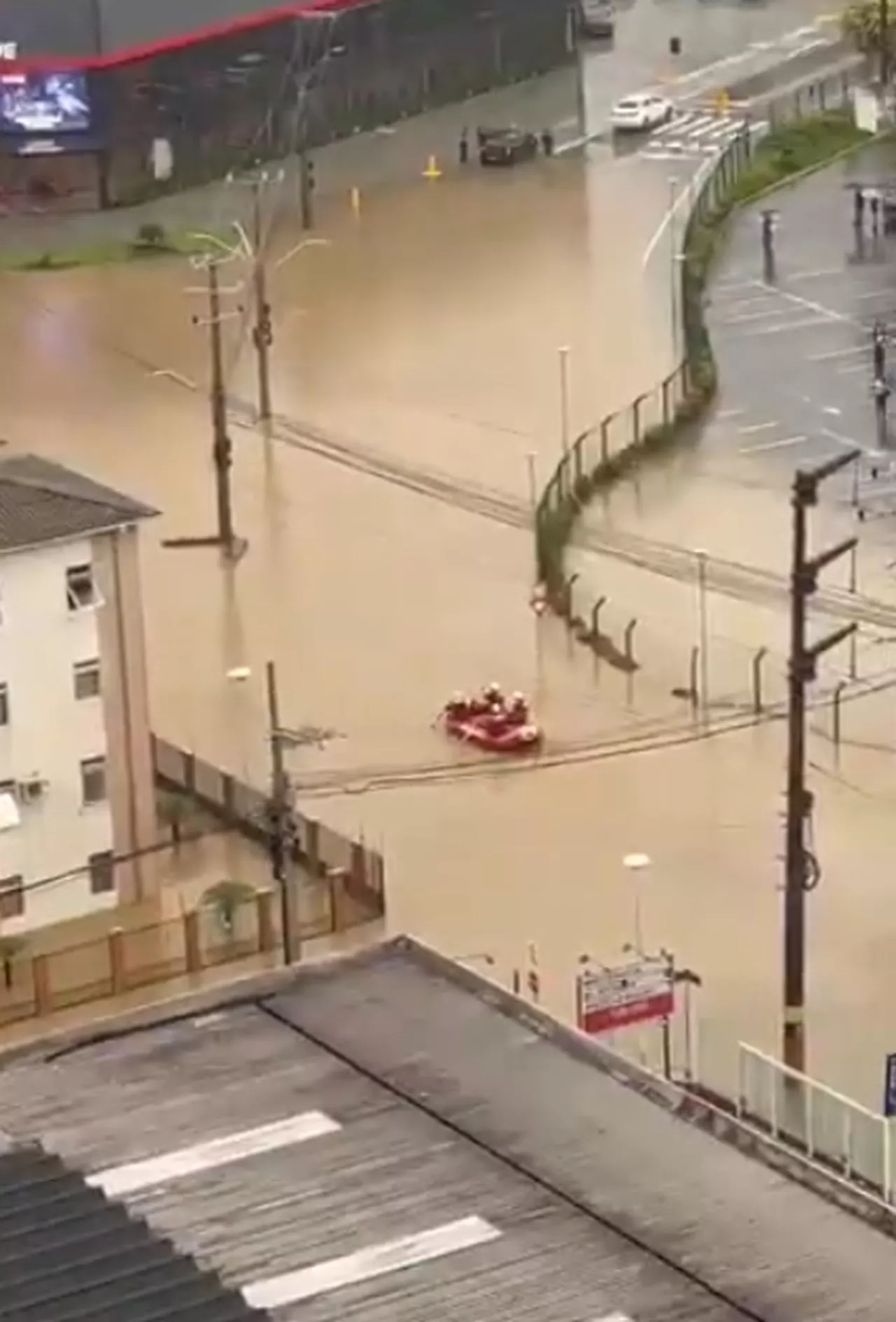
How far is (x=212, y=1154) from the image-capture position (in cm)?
1299

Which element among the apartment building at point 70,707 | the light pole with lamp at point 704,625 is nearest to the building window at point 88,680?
the apartment building at point 70,707

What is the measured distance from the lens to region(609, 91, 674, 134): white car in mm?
47469

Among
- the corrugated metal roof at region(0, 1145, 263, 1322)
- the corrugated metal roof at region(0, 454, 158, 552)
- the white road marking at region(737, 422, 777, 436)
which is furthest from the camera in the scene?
the white road marking at region(737, 422, 777, 436)

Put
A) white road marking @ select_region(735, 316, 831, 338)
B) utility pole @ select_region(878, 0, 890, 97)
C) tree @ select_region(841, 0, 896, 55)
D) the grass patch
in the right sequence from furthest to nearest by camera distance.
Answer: tree @ select_region(841, 0, 896, 55), utility pole @ select_region(878, 0, 890, 97), the grass patch, white road marking @ select_region(735, 316, 831, 338)

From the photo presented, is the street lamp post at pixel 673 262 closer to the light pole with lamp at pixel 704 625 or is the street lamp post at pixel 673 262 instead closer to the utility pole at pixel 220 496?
the utility pole at pixel 220 496

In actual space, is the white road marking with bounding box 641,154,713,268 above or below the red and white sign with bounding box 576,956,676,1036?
above

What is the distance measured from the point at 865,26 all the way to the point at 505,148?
7864 millimetres

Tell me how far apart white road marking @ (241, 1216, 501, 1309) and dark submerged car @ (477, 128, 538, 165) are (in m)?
34.6

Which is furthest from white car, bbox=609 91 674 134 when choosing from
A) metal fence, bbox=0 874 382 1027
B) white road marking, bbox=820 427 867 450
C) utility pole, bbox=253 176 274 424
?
metal fence, bbox=0 874 382 1027

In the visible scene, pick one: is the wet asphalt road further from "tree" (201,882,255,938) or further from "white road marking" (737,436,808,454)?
"tree" (201,882,255,938)

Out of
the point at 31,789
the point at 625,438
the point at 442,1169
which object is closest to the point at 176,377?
the point at 625,438

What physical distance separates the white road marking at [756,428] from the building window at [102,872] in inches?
476

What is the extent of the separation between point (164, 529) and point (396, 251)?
12.0 m

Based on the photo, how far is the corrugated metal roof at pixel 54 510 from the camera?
21.4 meters
